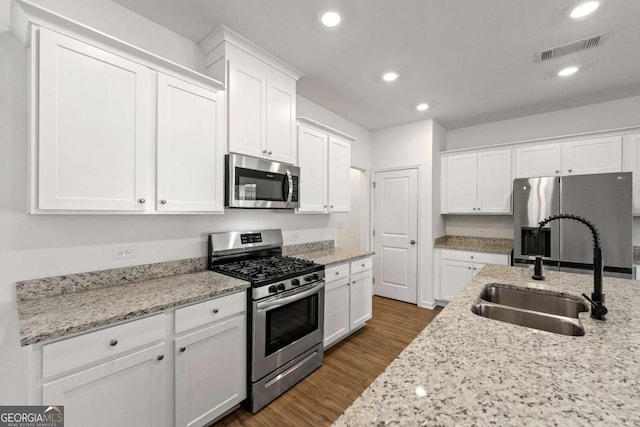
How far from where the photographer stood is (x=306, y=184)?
291cm

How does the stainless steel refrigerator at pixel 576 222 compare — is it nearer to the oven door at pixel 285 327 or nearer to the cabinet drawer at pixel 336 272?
the cabinet drawer at pixel 336 272

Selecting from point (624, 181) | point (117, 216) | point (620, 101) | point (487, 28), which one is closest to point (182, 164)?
point (117, 216)

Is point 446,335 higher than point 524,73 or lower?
lower

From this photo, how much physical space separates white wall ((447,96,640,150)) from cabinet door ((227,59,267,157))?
3.52m

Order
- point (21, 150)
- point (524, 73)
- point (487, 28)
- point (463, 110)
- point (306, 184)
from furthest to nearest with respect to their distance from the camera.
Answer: point (463, 110), point (306, 184), point (524, 73), point (487, 28), point (21, 150)

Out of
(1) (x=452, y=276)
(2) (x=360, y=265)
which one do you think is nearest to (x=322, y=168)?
(2) (x=360, y=265)

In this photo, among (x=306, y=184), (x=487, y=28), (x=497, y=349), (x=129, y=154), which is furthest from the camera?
(x=306, y=184)

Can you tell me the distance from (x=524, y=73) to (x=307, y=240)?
2932 mm

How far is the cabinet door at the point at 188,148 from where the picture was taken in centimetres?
179

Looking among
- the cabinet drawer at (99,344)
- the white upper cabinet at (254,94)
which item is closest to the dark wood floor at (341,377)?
the cabinet drawer at (99,344)

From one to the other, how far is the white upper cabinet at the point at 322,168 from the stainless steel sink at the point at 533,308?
184 cm

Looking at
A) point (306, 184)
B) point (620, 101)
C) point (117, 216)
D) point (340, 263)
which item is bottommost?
point (340, 263)

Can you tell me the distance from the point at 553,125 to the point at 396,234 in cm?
265

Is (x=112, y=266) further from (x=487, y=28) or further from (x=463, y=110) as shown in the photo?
(x=463, y=110)
